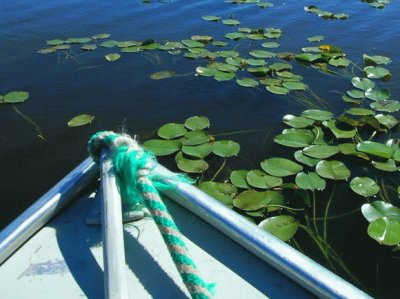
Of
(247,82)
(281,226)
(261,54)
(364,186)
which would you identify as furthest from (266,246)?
(261,54)

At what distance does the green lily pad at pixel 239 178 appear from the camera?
170cm

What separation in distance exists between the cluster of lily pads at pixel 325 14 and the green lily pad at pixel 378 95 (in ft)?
5.30

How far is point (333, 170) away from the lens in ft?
5.73

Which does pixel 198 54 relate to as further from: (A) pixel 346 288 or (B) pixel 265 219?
(A) pixel 346 288

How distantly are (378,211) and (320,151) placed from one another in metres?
0.44

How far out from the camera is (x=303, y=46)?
3.15 m

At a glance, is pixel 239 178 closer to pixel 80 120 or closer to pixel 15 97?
pixel 80 120

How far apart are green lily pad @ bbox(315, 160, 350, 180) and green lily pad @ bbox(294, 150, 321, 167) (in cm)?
4

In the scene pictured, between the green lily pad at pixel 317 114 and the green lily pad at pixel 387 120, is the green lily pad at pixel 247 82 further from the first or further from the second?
the green lily pad at pixel 387 120

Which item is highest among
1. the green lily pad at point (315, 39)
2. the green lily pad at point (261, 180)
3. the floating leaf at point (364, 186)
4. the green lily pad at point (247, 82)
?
the green lily pad at point (315, 39)

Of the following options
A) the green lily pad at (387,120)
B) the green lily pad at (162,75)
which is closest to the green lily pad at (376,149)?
the green lily pad at (387,120)

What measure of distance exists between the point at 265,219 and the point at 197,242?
577 mm

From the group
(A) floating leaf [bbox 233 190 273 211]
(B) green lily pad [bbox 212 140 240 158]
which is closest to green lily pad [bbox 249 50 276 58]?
(B) green lily pad [bbox 212 140 240 158]

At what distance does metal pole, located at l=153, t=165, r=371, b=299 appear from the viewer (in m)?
0.85
